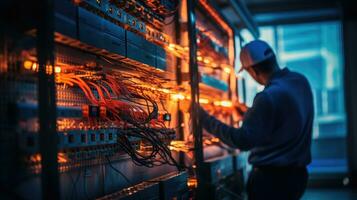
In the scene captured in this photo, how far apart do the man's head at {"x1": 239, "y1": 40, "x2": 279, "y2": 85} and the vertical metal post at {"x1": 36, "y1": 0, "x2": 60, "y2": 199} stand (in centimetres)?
153

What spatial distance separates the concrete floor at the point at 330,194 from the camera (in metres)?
4.96

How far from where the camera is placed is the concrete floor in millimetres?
4965

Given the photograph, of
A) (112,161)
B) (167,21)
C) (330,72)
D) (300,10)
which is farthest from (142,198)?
(330,72)

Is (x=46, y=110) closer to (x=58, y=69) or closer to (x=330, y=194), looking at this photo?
(x=58, y=69)

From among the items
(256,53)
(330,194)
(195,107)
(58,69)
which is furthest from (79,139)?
(330,194)

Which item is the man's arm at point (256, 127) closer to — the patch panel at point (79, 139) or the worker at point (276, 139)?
the worker at point (276, 139)

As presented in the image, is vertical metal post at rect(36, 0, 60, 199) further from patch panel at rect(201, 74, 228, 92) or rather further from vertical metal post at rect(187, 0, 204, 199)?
patch panel at rect(201, 74, 228, 92)

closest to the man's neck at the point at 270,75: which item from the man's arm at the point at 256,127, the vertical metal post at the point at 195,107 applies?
the man's arm at the point at 256,127

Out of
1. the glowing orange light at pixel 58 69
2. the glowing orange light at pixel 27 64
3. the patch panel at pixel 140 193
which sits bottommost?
the patch panel at pixel 140 193

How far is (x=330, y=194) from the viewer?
531cm

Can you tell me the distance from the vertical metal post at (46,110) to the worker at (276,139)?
4.06 feet

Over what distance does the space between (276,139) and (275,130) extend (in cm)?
5

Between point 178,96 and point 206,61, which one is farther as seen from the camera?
point 206,61

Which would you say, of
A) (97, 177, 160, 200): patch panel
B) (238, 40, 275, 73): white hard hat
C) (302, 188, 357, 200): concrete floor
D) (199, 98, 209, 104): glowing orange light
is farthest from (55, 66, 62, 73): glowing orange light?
(302, 188, 357, 200): concrete floor
